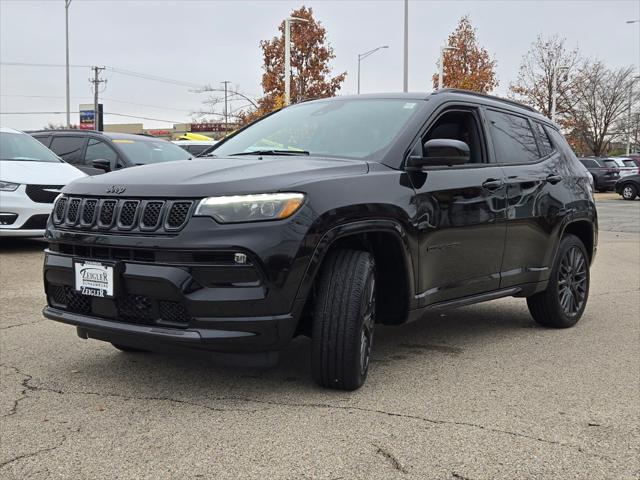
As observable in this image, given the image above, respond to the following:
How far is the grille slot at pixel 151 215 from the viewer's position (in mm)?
3551

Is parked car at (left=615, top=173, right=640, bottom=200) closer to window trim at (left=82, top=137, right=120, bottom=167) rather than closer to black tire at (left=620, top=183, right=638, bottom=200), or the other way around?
black tire at (left=620, top=183, right=638, bottom=200)

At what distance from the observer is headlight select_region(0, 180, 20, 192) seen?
9.28 meters

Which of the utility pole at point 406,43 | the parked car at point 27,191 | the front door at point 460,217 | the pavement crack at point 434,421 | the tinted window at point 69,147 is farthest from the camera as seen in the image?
the utility pole at point 406,43

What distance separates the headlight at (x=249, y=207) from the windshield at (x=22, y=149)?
750 cm

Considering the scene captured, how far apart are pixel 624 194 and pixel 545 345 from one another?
25.8 metres

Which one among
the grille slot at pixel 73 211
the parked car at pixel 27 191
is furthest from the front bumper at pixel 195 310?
the parked car at pixel 27 191

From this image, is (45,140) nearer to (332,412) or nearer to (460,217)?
(460,217)

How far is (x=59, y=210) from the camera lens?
13.1 feet

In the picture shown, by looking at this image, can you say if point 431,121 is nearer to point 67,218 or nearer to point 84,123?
point 67,218

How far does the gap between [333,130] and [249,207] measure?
138 centimetres

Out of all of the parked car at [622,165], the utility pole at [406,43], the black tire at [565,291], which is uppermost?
the utility pole at [406,43]

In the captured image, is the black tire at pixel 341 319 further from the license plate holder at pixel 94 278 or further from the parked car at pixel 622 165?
the parked car at pixel 622 165

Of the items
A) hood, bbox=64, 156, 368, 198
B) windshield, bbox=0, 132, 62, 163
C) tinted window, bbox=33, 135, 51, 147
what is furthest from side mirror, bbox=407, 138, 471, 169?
tinted window, bbox=33, 135, 51, 147

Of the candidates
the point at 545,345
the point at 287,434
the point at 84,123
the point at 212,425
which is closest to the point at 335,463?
the point at 287,434
